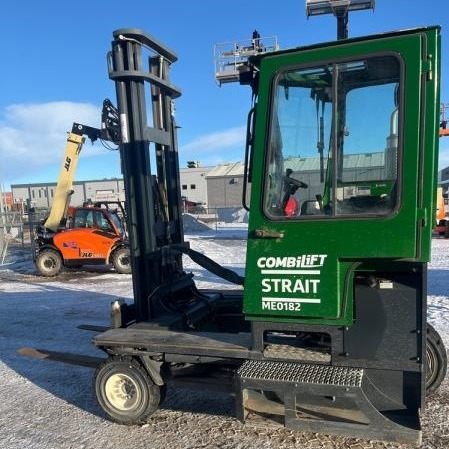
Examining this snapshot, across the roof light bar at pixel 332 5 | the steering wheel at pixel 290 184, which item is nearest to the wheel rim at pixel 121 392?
the steering wheel at pixel 290 184

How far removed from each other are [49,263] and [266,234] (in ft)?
38.8

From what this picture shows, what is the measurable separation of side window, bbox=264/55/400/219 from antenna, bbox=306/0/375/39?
13559 millimetres

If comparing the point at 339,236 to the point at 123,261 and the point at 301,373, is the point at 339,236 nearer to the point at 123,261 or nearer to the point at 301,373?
the point at 301,373

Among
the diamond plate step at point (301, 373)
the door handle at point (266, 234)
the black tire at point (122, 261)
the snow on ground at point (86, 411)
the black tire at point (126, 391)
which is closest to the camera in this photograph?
the diamond plate step at point (301, 373)

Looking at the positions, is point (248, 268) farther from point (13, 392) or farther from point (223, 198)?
point (223, 198)

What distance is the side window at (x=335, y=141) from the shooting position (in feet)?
10.4

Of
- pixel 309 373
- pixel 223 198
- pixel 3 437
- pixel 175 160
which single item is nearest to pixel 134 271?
pixel 175 160

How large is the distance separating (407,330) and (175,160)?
3.24 metres

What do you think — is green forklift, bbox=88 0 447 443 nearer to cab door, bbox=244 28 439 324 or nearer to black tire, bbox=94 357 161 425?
cab door, bbox=244 28 439 324

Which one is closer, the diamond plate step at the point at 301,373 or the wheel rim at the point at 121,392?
the diamond plate step at the point at 301,373

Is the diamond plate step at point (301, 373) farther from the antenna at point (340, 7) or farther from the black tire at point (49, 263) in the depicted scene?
the antenna at point (340, 7)

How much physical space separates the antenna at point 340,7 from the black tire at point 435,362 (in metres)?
13.7

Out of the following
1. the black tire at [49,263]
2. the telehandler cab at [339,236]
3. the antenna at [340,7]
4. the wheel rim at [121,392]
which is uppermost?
the antenna at [340,7]

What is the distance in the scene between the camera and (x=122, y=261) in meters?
13.1
